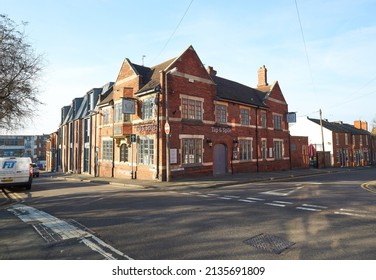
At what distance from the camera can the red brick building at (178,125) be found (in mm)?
18125

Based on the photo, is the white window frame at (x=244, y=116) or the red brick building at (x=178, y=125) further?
the white window frame at (x=244, y=116)

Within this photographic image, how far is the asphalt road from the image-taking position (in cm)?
462

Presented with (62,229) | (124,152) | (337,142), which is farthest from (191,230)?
(337,142)

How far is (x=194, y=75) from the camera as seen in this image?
20047 millimetres

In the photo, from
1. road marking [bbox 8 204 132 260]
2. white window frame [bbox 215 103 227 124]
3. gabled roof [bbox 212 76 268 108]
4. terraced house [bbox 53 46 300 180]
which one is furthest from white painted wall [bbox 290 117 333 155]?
road marking [bbox 8 204 132 260]

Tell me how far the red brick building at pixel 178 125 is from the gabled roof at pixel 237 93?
17 cm

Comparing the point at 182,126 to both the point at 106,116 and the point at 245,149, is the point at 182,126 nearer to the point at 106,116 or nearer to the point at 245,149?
the point at 245,149

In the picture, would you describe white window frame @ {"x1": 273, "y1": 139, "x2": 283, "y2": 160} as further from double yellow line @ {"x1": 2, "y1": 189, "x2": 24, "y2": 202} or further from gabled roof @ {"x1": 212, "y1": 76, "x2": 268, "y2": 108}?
double yellow line @ {"x1": 2, "y1": 189, "x2": 24, "y2": 202}

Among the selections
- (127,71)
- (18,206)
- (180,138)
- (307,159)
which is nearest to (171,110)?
(180,138)

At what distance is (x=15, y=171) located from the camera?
13852 mm

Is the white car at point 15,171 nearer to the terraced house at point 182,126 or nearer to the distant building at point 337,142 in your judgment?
the terraced house at point 182,126

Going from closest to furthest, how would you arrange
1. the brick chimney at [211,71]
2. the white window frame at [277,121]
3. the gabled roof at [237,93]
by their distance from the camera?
the gabled roof at [237,93] < the brick chimney at [211,71] < the white window frame at [277,121]

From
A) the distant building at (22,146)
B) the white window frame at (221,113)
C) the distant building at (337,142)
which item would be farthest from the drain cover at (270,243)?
the distant building at (22,146)

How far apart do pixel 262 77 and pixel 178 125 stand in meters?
19.2
